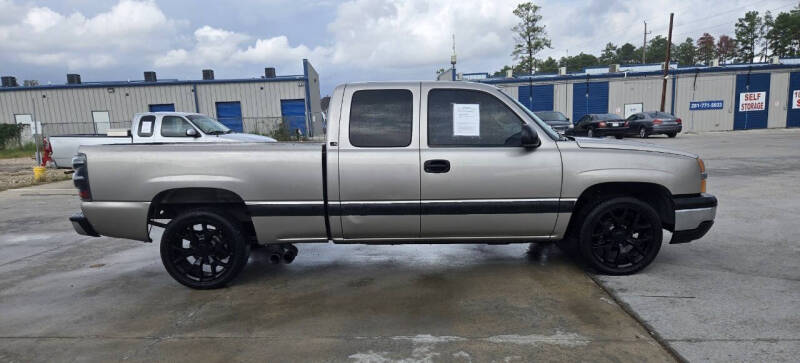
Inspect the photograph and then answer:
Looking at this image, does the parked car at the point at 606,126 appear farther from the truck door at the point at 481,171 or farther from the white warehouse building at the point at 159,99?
the truck door at the point at 481,171

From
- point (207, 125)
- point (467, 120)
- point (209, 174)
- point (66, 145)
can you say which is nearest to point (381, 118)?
point (467, 120)

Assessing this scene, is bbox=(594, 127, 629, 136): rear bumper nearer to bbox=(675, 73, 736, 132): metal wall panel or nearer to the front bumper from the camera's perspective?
bbox=(675, 73, 736, 132): metal wall panel

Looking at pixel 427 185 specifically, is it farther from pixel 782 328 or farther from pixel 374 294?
pixel 782 328

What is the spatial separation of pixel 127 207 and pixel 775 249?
248 inches

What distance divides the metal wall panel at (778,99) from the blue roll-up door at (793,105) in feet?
0.66

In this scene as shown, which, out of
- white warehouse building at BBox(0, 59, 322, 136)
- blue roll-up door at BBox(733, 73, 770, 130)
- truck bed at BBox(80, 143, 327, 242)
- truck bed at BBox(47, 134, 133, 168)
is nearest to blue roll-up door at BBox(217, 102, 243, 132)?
white warehouse building at BBox(0, 59, 322, 136)

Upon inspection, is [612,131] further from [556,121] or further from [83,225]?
[83,225]

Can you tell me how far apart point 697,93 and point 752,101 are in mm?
3781

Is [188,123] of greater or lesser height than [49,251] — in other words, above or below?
above

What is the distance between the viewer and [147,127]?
422 inches

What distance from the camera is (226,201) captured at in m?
3.89

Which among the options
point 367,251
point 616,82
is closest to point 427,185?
point 367,251

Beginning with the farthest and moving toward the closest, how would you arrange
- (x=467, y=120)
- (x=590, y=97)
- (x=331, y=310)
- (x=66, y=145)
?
(x=590, y=97) < (x=66, y=145) < (x=467, y=120) < (x=331, y=310)

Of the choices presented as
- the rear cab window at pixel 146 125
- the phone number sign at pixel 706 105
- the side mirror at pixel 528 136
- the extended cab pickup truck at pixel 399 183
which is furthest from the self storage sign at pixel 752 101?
the rear cab window at pixel 146 125
